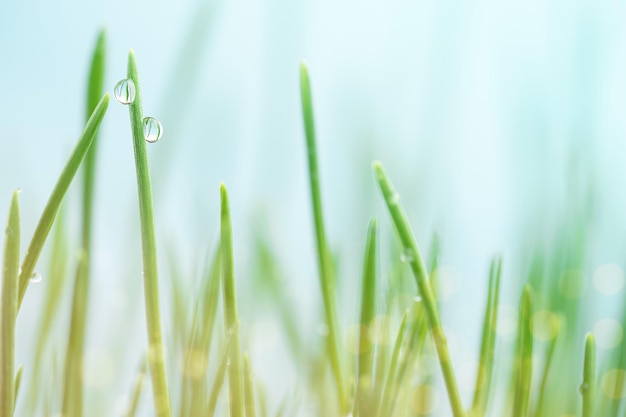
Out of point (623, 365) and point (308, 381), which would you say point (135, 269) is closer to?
point (308, 381)

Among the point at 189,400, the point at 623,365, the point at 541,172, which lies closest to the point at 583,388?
the point at 623,365

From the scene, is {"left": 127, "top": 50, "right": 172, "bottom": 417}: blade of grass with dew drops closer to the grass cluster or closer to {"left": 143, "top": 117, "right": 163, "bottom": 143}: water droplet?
the grass cluster

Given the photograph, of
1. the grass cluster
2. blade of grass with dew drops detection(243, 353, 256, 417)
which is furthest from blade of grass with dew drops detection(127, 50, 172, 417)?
blade of grass with dew drops detection(243, 353, 256, 417)

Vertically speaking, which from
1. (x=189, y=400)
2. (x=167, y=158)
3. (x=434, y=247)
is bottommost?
(x=189, y=400)

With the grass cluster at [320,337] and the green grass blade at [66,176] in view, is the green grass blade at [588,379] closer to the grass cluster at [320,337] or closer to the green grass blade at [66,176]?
the grass cluster at [320,337]

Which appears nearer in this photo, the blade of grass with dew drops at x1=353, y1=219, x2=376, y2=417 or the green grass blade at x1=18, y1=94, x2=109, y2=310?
the green grass blade at x1=18, y1=94, x2=109, y2=310

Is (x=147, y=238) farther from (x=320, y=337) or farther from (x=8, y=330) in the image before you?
(x=320, y=337)

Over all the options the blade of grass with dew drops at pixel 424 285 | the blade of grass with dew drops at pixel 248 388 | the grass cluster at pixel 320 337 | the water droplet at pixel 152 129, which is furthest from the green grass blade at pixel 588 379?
the water droplet at pixel 152 129
